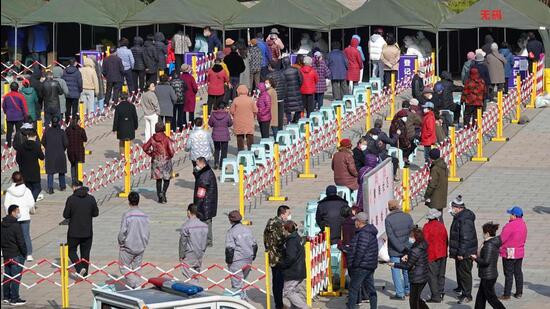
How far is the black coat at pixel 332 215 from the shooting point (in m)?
22.2

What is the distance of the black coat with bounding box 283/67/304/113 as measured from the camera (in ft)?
107

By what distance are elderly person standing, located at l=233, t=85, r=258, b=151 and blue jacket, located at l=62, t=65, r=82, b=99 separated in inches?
176

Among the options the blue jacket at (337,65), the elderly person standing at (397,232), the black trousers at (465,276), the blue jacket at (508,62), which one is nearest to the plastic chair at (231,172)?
the blue jacket at (337,65)

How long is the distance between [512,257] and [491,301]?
121 cm

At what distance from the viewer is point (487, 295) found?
20766 millimetres

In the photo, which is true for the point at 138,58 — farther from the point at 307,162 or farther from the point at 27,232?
the point at 27,232

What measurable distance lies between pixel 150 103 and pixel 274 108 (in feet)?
7.71

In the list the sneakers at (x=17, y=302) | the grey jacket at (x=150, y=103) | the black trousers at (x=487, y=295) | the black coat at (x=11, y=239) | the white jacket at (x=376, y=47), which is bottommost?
the sneakers at (x=17, y=302)

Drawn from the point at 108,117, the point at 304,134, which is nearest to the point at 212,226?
the point at 304,134

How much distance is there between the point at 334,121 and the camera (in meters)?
32.7

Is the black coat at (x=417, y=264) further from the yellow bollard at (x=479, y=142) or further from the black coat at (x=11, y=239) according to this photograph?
the yellow bollard at (x=479, y=142)

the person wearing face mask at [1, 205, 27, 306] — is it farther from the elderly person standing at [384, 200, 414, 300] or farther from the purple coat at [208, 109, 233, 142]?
the purple coat at [208, 109, 233, 142]

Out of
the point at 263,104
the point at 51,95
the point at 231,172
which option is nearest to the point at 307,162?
the point at 231,172

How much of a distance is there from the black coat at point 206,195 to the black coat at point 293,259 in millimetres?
3208
